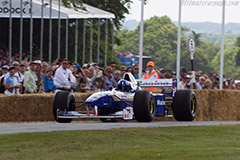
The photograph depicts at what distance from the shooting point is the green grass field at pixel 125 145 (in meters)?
10.2

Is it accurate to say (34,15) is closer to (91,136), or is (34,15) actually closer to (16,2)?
(16,2)

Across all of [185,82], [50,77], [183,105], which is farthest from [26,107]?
[185,82]

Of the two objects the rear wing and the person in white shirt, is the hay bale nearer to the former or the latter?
the person in white shirt

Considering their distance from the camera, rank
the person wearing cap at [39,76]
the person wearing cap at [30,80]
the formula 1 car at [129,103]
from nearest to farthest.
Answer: the formula 1 car at [129,103], the person wearing cap at [30,80], the person wearing cap at [39,76]

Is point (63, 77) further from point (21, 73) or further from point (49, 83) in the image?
point (21, 73)

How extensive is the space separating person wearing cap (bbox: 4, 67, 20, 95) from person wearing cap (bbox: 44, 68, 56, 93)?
855 mm

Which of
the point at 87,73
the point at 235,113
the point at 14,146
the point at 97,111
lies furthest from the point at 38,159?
the point at 235,113

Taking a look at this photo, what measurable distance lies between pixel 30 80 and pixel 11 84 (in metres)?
0.56

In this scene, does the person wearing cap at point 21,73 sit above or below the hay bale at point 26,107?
above

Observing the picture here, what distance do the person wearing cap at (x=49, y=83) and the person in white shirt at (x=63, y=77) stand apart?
14.2 inches

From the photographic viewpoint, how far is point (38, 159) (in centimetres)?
962

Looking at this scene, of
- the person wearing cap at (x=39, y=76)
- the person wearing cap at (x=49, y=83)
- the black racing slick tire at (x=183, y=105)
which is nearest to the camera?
the black racing slick tire at (x=183, y=105)

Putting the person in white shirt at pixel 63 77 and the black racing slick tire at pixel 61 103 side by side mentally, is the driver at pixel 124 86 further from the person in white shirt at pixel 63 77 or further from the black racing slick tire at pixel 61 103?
the person in white shirt at pixel 63 77

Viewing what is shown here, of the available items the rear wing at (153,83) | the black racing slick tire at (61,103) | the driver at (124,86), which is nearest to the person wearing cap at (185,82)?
the rear wing at (153,83)
